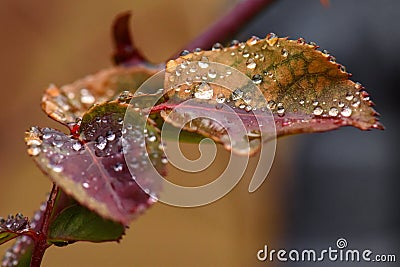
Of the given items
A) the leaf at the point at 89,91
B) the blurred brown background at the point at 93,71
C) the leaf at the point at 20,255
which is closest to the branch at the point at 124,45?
the leaf at the point at 89,91

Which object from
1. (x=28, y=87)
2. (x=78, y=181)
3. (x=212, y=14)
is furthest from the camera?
(x=212, y=14)

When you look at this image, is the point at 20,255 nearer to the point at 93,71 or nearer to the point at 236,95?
the point at 236,95

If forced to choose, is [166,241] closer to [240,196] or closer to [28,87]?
[240,196]

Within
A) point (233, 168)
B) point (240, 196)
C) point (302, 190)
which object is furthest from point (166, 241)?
point (233, 168)

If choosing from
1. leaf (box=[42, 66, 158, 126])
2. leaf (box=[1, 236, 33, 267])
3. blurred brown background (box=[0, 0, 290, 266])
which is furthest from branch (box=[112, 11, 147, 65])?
blurred brown background (box=[0, 0, 290, 266])

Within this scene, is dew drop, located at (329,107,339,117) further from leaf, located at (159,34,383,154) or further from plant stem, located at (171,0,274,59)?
plant stem, located at (171,0,274,59)

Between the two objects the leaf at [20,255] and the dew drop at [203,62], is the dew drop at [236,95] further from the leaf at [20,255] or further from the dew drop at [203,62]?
the leaf at [20,255]

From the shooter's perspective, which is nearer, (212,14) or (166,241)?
(166,241)
